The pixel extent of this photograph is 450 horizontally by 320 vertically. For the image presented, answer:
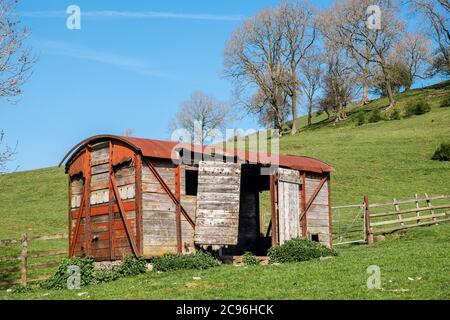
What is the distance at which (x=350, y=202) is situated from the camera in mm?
40062

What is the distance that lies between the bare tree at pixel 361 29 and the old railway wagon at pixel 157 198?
192 feet

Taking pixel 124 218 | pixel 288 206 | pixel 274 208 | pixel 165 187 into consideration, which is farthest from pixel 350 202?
pixel 124 218

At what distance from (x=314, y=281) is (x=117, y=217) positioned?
880cm

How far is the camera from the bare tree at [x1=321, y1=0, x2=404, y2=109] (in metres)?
79.0

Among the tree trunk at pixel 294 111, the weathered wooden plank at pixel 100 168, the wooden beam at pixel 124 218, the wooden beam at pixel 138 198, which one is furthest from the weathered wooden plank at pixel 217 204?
the tree trunk at pixel 294 111

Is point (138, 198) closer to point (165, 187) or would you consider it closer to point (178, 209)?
point (165, 187)

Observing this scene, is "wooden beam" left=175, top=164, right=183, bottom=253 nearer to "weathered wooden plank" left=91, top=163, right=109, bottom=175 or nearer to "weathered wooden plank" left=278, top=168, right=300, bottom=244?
"weathered wooden plank" left=91, top=163, right=109, bottom=175

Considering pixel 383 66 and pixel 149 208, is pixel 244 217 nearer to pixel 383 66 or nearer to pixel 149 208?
pixel 149 208

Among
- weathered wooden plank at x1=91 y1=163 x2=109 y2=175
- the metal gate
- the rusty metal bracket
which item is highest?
weathered wooden plank at x1=91 y1=163 x2=109 y2=175

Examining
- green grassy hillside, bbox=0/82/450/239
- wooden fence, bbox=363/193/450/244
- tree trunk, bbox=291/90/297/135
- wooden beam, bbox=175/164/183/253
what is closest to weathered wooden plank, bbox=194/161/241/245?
wooden beam, bbox=175/164/183/253

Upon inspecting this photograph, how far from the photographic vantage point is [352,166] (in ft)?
165

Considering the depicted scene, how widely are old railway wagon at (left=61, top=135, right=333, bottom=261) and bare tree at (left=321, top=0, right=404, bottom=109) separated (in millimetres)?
58594
